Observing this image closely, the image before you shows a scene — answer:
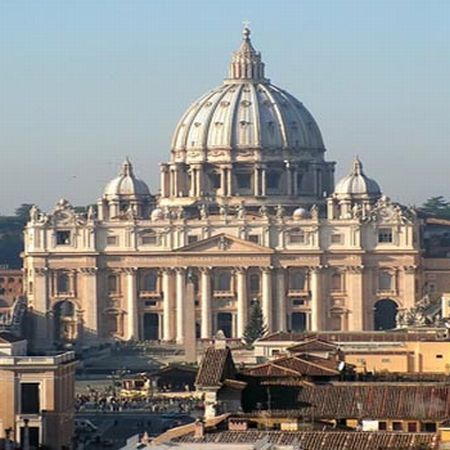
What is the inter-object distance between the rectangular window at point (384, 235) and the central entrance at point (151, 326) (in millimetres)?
12739

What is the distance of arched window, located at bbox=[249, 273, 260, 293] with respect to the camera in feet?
543

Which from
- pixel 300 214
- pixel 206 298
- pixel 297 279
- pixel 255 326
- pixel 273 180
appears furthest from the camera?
pixel 273 180

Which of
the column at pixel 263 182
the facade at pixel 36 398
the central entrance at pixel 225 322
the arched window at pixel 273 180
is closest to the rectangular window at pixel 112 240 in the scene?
the central entrance at pixel 225 322

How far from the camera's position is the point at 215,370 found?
1944 inches

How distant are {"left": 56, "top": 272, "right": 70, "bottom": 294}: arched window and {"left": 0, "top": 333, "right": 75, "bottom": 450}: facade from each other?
9882 cm

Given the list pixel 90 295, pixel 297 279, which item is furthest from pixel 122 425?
pixel 90 295

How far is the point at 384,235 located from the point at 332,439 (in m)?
125

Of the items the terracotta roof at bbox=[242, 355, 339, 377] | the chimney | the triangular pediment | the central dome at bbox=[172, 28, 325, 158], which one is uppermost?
the central dome at bbox=[172, 28, 325, 158]

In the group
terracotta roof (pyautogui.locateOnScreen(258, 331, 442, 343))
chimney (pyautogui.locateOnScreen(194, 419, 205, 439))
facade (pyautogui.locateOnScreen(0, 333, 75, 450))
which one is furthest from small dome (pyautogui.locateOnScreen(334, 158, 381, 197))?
chimney (pyautogui.locateOnScreen(194, 419, 205, 439))

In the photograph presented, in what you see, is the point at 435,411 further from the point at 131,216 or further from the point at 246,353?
the point at 131,216

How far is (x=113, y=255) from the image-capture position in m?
167

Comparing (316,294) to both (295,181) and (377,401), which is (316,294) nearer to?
(295,181)

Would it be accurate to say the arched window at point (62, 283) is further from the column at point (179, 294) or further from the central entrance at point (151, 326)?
the column at point (179, 294)

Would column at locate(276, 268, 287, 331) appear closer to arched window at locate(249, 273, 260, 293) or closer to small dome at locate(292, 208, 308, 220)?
arched window at locate(249, 273, 260, 293)
